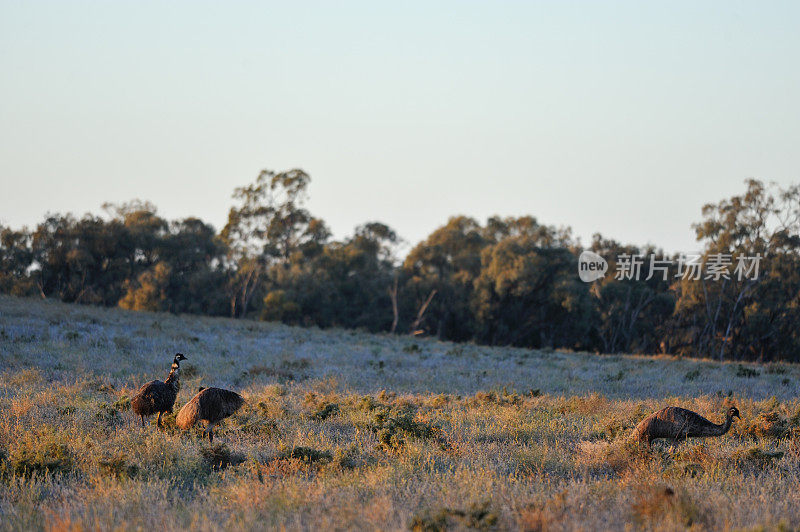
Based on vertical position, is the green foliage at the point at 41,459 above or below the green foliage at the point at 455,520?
below

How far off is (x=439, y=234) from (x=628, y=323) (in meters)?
17.1

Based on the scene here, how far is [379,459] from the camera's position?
7.83 meters

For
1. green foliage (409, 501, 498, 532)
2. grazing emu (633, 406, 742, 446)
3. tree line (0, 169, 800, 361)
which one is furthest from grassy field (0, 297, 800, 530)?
tree line (0, 169, 800, 361)

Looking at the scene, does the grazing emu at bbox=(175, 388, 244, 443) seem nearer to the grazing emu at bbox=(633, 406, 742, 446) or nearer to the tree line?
the grazing emu at bbox=(633, 406, 742, 446)

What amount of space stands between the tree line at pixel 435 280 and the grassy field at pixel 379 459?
30.0 metres

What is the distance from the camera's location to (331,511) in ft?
17.8

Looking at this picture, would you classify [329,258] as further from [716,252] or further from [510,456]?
[510,456]

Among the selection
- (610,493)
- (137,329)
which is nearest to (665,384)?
(610,493)

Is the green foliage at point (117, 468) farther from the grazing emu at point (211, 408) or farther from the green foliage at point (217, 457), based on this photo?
the grazing emu at point (211, 408)

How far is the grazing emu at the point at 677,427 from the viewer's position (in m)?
8.16

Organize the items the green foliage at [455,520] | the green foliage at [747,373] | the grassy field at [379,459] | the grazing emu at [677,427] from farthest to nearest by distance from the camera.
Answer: the green foliage at [747,373] < the grazing emu at [677,427] < the grassy field at [379,459] < the green foliage at [455,520]

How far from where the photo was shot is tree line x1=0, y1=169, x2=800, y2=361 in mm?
43656

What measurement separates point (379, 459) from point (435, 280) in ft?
150

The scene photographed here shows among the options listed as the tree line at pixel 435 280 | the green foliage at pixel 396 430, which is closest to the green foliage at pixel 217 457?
the green foliage at pixel 396 430
